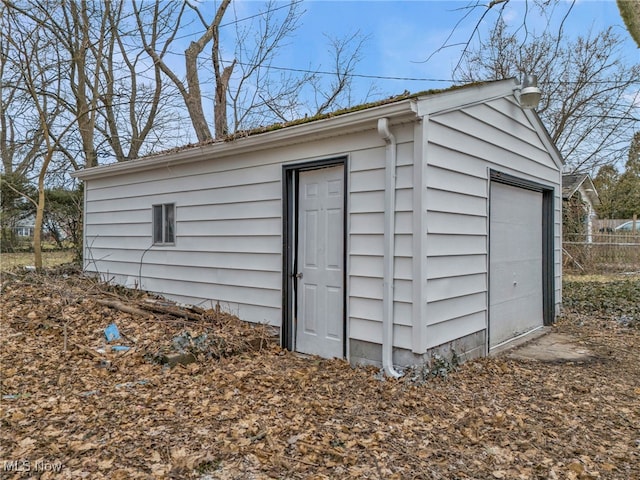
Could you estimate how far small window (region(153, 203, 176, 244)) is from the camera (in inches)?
257

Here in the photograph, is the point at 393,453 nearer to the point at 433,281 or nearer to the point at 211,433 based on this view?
the point at 211,433

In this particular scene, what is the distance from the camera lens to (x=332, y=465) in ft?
8.27

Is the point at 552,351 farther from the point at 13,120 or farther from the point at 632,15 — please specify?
the point at 13,120

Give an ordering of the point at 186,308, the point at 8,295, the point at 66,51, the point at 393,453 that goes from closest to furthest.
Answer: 1. the point at 393,453
2. the point at 186,308
3. the point at 8,295
4. the point at 66,51

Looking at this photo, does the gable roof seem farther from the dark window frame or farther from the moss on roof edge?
the dark window frame

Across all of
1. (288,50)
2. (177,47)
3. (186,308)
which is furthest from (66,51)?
(186,308)

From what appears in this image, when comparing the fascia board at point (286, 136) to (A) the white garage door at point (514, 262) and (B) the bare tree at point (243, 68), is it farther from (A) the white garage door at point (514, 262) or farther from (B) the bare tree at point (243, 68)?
(B) the bare tree at point (243, 68)

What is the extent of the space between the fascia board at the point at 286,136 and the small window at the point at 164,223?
0.66 m

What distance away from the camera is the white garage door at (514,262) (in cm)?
518

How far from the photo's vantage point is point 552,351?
5.11m

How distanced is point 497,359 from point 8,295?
703cm

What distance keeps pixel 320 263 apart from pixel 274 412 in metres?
1.84

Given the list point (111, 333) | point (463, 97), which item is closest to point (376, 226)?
point (463, 97)

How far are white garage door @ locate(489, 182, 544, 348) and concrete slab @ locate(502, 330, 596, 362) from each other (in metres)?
0.25
